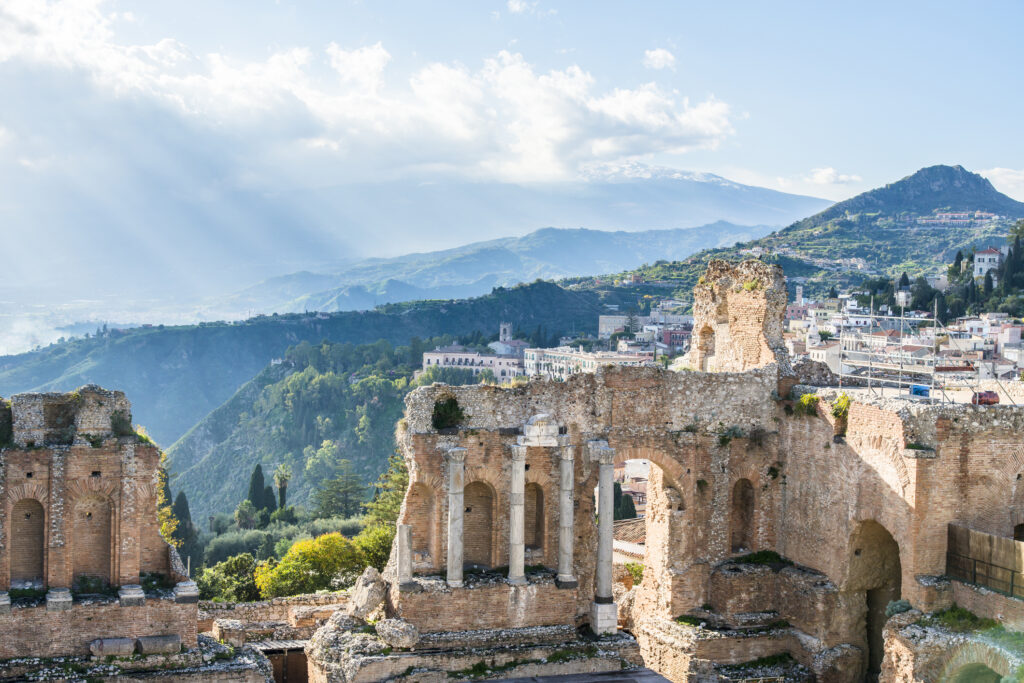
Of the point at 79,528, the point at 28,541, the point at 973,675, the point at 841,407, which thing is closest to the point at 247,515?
the point at 79,528

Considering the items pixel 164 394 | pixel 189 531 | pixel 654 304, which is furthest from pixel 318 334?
pixel 189 531

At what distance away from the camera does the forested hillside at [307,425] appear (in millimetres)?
111500

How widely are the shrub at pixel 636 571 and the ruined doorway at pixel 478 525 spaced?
6.92 m

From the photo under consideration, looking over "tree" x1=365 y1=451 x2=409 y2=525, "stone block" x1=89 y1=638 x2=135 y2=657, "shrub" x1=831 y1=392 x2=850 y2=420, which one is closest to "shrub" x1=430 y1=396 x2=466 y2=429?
"stone block" x1=89 y1=638 x2=135 y2=657

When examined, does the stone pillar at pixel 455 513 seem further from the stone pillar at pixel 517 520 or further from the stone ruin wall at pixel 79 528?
the stone ruin wall at pixel 79 528

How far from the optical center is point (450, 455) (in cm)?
2177

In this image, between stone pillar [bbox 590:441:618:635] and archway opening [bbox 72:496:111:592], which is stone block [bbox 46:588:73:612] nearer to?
archway opening [bbox 72:496:111:592]

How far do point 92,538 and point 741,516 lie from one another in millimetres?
14087

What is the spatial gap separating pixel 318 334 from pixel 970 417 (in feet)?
573

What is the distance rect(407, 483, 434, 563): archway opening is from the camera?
72.9ft

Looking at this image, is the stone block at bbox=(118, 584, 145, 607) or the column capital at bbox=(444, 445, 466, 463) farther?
the column capital at bbox=(444, 445, 466, 463)

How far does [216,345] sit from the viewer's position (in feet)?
621

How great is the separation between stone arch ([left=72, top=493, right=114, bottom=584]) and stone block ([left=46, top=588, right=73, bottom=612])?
714 millimetres

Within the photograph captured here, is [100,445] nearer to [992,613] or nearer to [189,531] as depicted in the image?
[992,613]
